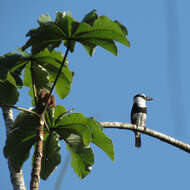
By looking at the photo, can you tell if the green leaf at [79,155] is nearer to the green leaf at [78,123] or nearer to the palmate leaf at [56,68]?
the green leaf at [78,123]

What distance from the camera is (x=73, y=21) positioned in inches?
121

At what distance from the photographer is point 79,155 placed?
11.5 feet

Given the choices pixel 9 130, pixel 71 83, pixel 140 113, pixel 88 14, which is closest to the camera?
pixel 88 14

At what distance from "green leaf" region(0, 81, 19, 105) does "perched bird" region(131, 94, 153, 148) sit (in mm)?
4530

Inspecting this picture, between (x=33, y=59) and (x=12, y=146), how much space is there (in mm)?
773

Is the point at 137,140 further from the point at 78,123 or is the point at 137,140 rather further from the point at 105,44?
the point at 105,44

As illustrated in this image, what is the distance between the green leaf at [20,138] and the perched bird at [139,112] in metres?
4.52

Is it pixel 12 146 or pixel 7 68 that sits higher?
pixel 7 68

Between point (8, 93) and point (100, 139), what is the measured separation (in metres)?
0.84

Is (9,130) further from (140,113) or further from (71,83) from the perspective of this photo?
(140,113)

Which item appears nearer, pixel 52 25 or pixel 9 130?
pixel 52 25

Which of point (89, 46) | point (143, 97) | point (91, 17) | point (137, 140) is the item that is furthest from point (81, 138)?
point (143, 97)

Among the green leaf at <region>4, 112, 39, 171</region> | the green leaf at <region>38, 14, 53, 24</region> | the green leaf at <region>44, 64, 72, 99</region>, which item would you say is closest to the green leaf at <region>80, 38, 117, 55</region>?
the green leaf at <region>38, 14, 53, 24</region>

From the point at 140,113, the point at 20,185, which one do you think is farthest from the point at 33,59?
the point at 140,113
